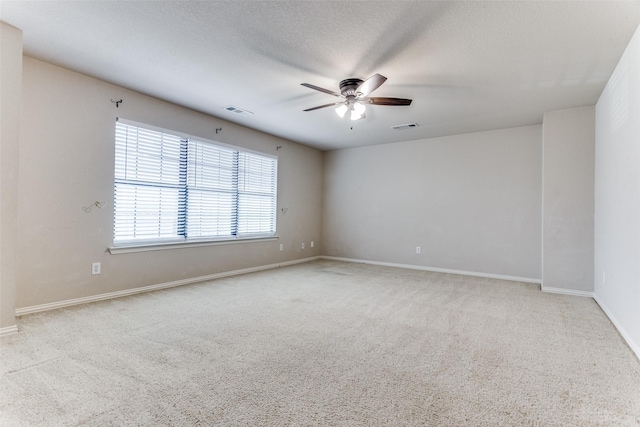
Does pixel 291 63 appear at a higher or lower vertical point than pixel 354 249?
higher

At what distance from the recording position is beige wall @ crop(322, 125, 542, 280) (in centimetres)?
503

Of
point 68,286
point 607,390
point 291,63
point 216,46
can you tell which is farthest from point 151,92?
point 607,390

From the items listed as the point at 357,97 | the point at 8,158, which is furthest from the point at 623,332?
the point at 8,158

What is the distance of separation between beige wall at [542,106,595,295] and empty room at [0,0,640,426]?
0.02 m

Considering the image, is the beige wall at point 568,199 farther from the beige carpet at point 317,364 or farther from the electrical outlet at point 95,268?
the electrical outlet at point 95,268

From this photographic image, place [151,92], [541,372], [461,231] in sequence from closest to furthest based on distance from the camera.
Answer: [541,372] → [151,92] → [461,231]

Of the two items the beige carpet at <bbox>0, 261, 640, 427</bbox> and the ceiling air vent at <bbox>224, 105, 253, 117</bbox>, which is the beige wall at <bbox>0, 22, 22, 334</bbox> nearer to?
the beige carpet at <bbox>0, 261, 640, 427</bbox>

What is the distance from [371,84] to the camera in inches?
113

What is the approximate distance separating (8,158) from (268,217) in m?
3.75

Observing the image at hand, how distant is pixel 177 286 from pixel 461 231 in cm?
470

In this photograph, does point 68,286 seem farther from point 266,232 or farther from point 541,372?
point 541,372

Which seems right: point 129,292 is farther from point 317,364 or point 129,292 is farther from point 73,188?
point 317,364

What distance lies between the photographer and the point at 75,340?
8.16 feet

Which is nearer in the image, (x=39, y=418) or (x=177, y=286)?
(x=39, y=418)
